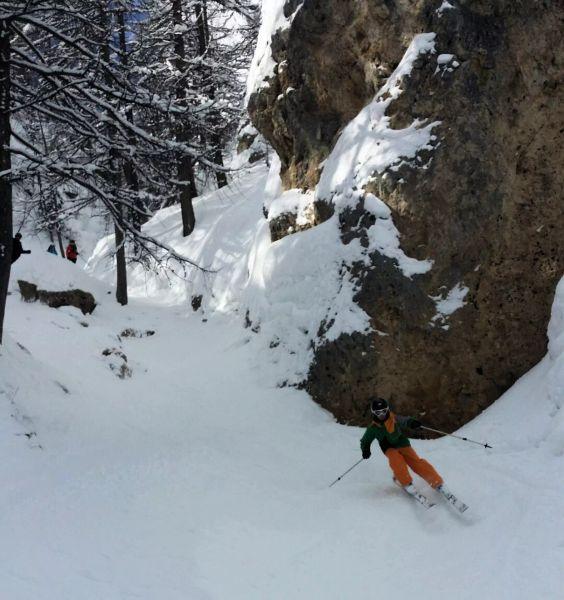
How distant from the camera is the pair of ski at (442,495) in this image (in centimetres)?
572

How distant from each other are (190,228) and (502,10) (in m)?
14.2

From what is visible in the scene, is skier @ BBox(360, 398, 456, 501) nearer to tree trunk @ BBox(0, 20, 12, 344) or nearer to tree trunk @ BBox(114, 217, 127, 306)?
tree trunk @ BBox(0, 20, 12, 344)

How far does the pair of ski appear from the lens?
5.72 meters

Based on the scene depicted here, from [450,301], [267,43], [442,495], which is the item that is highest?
[267,43]

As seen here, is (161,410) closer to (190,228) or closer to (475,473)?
(475,473)

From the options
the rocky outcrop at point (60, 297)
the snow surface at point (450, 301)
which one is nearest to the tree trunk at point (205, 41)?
the rocky outcrop at point (60, 297)

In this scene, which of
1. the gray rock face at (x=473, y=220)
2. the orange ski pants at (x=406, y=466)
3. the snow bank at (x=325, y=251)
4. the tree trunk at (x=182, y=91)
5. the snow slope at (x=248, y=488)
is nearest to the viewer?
the snow slope at (x=248, y=488)

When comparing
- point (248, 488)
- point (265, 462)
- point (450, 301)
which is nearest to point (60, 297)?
point (265, 462)

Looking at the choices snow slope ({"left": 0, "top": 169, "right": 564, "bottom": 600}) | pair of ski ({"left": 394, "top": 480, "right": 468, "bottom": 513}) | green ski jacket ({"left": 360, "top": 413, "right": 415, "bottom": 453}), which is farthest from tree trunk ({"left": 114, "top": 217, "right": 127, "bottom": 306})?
pair of ski ({"left": 394, "top": 480, "right": 468, "bottom": 513})

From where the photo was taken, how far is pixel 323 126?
1204 cm

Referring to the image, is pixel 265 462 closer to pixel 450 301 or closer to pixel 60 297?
pixel 450 301

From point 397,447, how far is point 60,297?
476 inches

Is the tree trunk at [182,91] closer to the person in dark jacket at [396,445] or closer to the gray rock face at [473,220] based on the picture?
the gray rock face at [473,220]

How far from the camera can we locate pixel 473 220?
8820 millimetres
